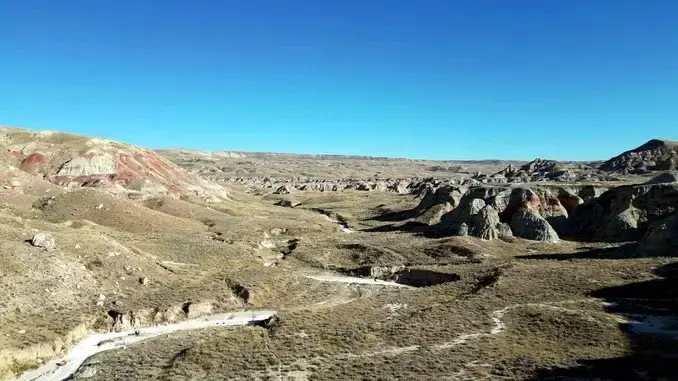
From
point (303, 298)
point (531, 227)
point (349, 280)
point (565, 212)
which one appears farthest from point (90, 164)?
point (565, 212)

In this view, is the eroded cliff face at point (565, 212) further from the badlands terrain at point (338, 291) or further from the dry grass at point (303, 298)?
the dry grass at point (303, 298)

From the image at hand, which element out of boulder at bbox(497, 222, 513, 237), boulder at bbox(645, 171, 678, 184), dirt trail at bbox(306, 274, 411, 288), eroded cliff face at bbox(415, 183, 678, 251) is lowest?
dirt trail at bbox(306, 274, 411, 288)

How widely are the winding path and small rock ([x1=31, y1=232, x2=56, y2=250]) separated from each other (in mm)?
12446

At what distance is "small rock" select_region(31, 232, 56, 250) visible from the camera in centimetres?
4028

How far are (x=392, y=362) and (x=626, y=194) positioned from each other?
178 feet

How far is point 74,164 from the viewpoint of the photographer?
287 feet

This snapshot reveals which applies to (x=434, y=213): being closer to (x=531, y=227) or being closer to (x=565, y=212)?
(x=565, y=212)

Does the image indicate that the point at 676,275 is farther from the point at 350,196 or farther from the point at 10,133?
the point at 350,196

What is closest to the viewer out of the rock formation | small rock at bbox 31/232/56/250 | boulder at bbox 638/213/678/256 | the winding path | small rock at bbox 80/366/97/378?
small rock at bbox 80/366/97/378

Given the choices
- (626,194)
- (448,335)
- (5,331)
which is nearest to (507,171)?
(626,194)

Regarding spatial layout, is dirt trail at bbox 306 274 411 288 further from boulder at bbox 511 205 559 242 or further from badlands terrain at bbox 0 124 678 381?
boulder at bbox 511 205 559 242

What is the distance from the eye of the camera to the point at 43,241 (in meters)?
40.6

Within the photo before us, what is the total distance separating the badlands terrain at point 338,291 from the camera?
26594 millimetres

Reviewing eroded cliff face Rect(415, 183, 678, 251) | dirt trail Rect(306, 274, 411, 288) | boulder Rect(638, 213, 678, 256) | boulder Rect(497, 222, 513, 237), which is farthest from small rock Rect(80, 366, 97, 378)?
boulder Rect(497, 222, 513, 237)
